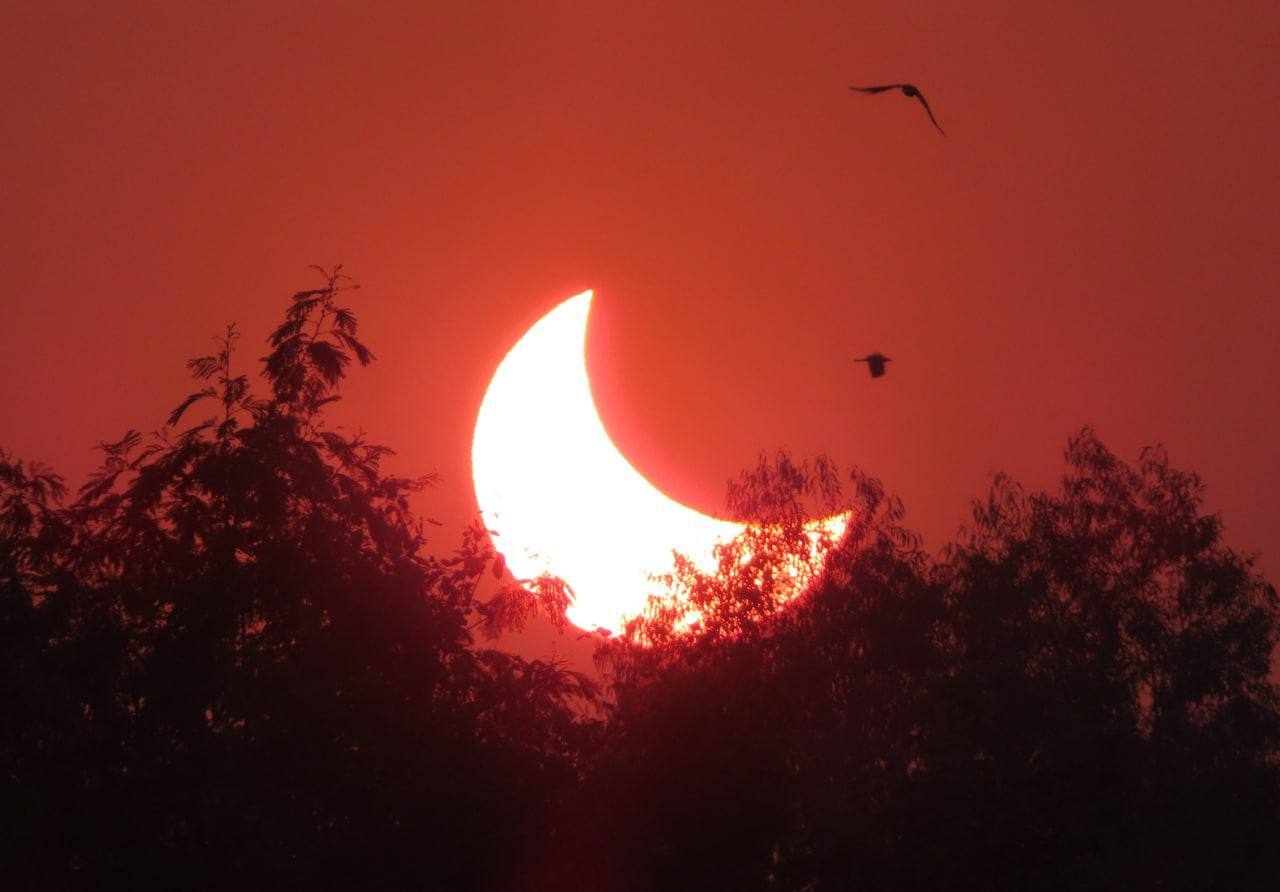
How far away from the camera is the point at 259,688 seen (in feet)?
80.9

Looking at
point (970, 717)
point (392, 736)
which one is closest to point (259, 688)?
point (392, 736)

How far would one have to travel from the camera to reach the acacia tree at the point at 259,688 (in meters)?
23.8

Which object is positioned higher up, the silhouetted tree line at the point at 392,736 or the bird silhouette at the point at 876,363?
the bird silhouette at the point at 876,363

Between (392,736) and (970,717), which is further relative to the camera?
(970,717)

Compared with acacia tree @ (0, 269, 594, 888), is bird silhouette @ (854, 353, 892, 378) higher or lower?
higher

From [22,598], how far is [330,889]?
19.5 ft

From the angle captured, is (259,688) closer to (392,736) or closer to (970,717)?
(392,736)

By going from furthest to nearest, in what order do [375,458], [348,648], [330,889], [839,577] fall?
[839,577], [375,458], [348,648], [330,889]

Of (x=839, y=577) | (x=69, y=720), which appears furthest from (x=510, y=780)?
(x=839, y=577)

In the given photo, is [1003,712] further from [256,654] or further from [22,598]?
[22,598]

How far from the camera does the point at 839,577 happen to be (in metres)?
37.2

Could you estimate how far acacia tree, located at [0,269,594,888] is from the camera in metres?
23.8

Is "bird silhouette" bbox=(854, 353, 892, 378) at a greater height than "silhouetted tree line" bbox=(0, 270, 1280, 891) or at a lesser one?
greater

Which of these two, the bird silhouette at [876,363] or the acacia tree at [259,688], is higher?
the bird silhouette at [876,363]
